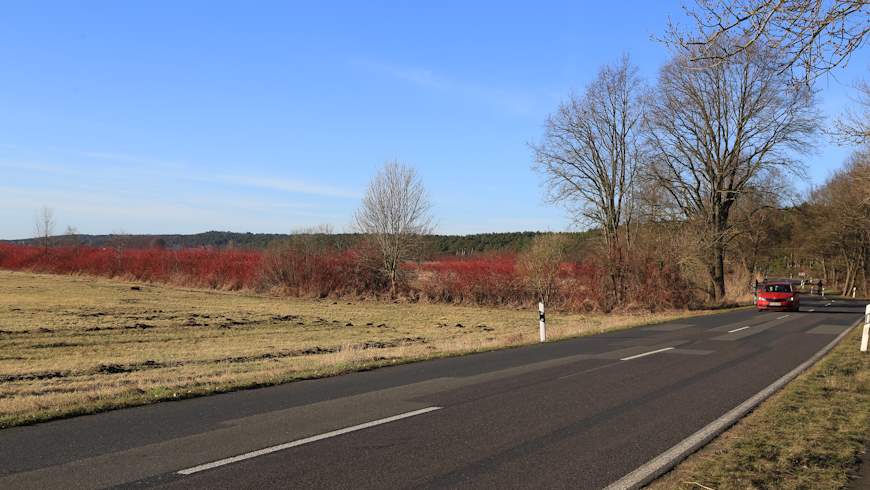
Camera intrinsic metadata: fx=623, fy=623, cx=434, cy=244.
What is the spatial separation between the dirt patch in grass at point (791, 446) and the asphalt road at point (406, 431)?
0.47 metres

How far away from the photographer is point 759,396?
9.04 metres

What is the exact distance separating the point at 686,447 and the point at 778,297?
29.5 m

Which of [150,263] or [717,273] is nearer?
[717,273]

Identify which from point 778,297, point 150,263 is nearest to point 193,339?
point 778,297

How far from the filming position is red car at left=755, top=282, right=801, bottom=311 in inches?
1245

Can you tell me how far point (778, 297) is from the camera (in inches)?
1249

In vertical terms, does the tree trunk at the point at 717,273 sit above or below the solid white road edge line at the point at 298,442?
above

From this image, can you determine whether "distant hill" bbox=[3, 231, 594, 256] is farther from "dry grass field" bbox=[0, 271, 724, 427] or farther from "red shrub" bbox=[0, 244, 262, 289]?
"dry grass field" bbox=[0, 271, 724, 427]

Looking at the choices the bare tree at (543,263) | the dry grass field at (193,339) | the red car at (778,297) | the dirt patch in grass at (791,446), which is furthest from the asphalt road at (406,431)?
the bare tree at (543,263)

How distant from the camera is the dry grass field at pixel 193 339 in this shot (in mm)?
10148

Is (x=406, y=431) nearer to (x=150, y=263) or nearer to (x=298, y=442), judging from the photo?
(x=298, y=442)

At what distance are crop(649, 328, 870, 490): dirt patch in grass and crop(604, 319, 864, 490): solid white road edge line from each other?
88mm

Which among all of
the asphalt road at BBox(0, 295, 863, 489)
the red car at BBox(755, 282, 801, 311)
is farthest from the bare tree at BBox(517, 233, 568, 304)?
the asphalt road at BBox(0, 295, 863, 489)

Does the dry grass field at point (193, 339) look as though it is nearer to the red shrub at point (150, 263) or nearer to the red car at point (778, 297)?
the red shrub at point (150, 263)
